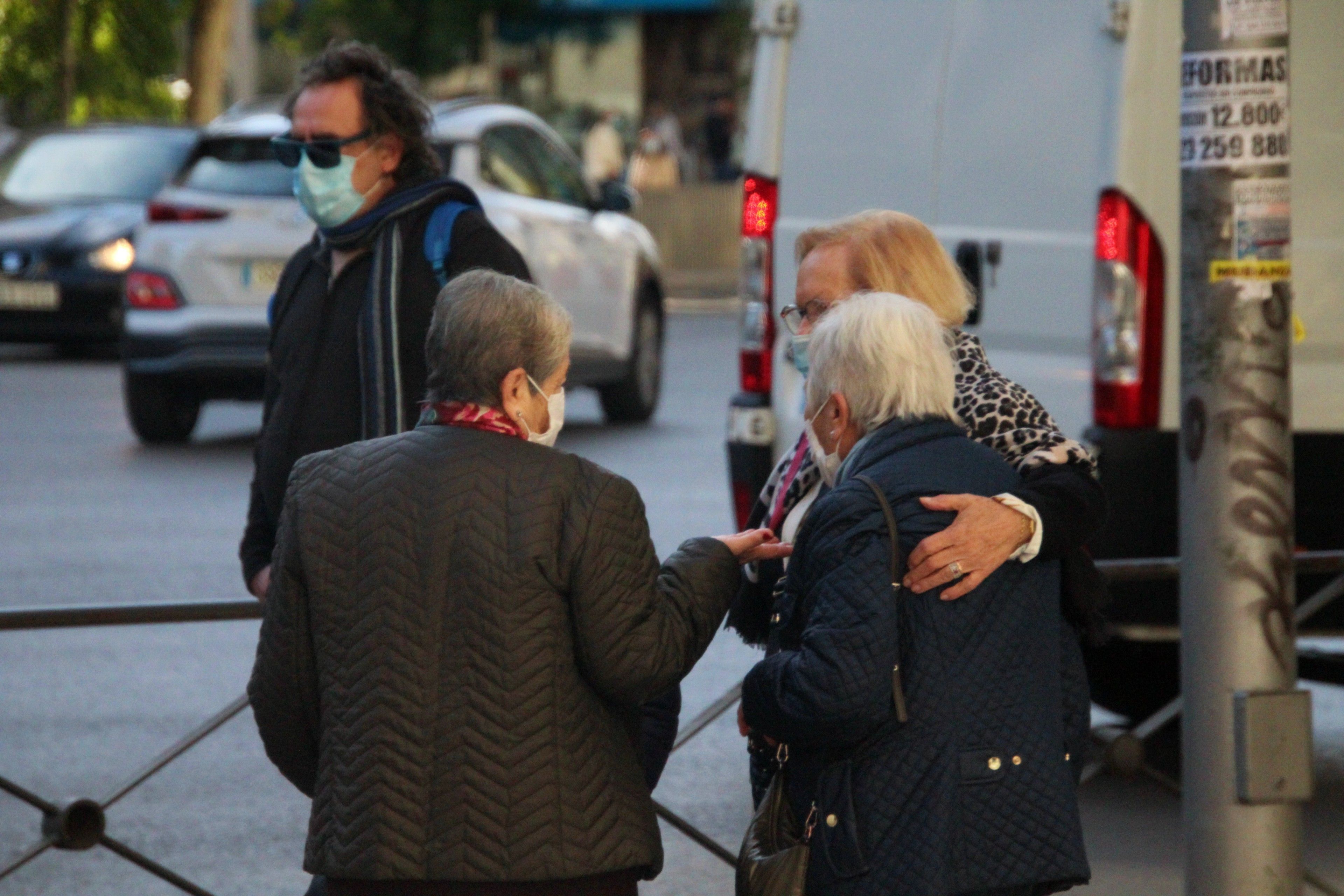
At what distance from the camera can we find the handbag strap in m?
3.00

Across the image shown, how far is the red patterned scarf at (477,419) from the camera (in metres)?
3.01

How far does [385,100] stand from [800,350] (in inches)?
47.6

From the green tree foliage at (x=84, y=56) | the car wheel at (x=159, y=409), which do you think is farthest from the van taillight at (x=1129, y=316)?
the green tree foliage at (x=84, y=56)

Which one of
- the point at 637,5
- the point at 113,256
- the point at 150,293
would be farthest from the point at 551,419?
the point at 637,5

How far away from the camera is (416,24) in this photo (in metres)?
28.7

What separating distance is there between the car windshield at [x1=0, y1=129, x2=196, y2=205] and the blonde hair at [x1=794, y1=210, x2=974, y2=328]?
1412 cm

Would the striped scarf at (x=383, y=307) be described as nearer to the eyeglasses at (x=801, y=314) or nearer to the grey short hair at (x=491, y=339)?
the eyeglasses at (x=801, y=314)

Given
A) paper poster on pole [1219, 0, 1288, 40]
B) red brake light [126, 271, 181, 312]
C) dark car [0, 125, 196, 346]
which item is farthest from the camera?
dark car [0, 125, 196, 346]

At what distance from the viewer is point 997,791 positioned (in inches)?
120

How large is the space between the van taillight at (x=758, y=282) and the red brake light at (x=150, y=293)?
6074 mm

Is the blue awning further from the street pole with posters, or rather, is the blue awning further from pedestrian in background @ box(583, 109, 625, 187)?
the street pole with posters

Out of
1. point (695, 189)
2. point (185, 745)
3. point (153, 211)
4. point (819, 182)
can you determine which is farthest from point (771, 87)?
point (695, 189)

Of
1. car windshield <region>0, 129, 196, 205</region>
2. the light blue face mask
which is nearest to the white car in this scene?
car windshield <region>0, 129, 196, 205</region>

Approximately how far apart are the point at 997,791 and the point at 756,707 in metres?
0.35
